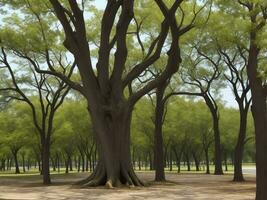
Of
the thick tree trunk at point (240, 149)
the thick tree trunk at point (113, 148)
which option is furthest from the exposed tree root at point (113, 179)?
the thick tree trunk at point (240, 149)

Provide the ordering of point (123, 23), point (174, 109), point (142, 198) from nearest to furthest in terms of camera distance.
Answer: point (142, 198) < point (123, 23) < point (174, 109)

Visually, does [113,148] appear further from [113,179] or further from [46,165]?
[46,165]

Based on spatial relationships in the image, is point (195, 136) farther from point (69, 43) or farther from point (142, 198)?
point (142, 198)

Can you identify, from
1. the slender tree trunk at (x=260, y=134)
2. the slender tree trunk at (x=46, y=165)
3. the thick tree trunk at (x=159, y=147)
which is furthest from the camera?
the slender tree trunk at (x=46, y=165)

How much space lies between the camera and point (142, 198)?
695 inches

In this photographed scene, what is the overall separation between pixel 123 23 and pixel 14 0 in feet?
24.0

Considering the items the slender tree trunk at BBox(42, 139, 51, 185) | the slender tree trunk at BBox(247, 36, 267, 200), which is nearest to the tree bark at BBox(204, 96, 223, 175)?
the slender tree trunk at BBox(42, 139, 51, 185)

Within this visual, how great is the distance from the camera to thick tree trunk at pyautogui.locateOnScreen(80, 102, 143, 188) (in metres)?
23.7

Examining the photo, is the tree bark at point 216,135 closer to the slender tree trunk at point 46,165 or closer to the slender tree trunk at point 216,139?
the slender tree trunk at point 216,139

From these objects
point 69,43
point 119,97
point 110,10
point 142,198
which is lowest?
point 142,198

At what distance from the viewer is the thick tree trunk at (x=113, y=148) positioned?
933 inches

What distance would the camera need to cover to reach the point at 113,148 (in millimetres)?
24047

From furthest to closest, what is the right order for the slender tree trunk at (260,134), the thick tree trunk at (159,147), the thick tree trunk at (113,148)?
1. the thick tree trunk at (159,147)
2. the thick tree trunk at (113,148)
3. the slender tree trunk at (260,134)

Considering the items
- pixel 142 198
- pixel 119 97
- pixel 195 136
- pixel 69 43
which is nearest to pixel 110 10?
pixel 69 43
